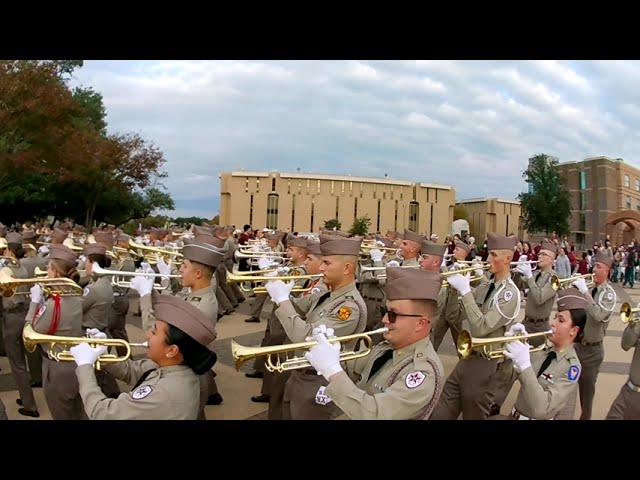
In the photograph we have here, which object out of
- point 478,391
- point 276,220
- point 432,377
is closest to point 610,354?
point 478,391

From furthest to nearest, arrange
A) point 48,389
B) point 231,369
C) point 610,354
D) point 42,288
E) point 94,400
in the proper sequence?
point 610,354 < point 231,369 < point 42,288 < point 48,389 < point 94,400

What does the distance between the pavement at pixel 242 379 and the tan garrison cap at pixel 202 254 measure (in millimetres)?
2127

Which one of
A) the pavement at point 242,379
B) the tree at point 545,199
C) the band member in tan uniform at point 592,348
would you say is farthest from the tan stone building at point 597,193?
the band member in tan uniform at point 592,348

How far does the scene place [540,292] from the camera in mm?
6441

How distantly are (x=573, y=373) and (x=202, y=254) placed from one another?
2.80 meters

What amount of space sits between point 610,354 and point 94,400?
8.84 metres

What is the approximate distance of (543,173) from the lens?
42812 mm

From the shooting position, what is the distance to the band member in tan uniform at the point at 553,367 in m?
2.99

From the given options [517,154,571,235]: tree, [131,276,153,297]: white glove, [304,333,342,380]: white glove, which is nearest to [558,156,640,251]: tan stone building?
[517,154,571,235]: tree

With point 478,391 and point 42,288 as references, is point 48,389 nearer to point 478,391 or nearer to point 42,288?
point 42,288

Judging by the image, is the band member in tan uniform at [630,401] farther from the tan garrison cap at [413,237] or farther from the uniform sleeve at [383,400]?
the tan garrison cap at [413,237]

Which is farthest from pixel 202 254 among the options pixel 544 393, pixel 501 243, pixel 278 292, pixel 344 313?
pixel 501 243

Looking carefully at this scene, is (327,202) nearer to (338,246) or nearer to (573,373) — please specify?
(338,246)

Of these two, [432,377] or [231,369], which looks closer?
[432,377]
